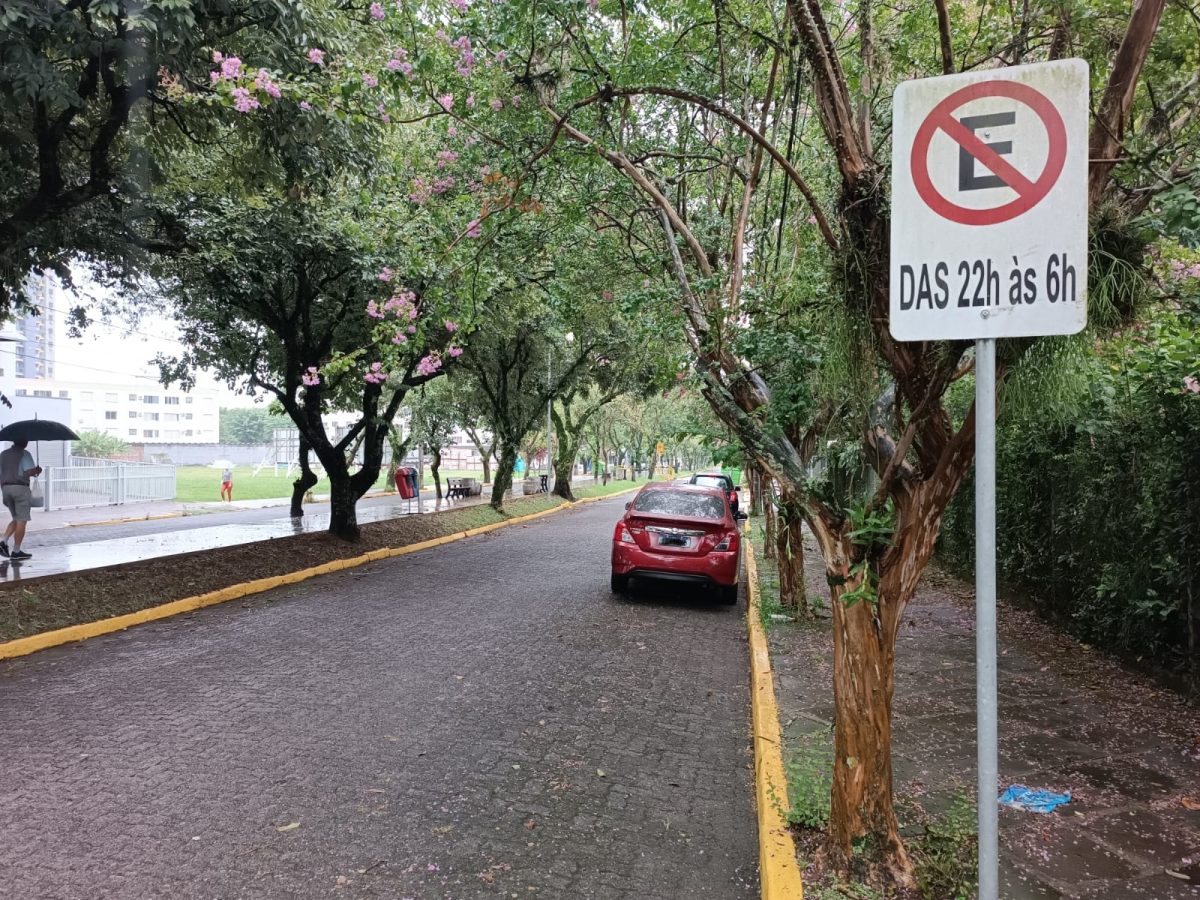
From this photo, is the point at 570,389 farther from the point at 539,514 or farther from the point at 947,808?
the point at 947,808

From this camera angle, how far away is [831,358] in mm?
3383

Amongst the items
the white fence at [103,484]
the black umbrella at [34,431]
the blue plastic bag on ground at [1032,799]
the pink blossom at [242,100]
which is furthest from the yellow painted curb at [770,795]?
the white fence at [103,484]

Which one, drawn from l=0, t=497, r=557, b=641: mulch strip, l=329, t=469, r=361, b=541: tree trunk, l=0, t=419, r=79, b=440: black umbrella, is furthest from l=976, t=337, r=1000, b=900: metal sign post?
l=0, t=419, r=79, b=440: black umbrella

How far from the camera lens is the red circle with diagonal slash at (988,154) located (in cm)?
219

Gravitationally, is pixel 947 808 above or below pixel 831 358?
below

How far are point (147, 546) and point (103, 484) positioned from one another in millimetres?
13051

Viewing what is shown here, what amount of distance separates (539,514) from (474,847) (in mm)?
21207

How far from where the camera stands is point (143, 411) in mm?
108125

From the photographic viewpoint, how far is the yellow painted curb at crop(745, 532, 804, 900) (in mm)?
3182

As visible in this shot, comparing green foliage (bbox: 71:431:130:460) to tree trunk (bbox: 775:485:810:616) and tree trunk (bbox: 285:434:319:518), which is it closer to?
tree trunk (bbox: 285:434:319:518)

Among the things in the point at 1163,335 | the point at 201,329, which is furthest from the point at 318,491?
the point at 1163,335

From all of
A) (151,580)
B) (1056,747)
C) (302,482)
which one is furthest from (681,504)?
(302,482)

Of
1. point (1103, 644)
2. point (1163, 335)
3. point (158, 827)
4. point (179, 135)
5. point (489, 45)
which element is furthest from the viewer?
point (179, 135)

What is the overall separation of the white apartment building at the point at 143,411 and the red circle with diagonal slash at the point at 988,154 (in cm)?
10678
